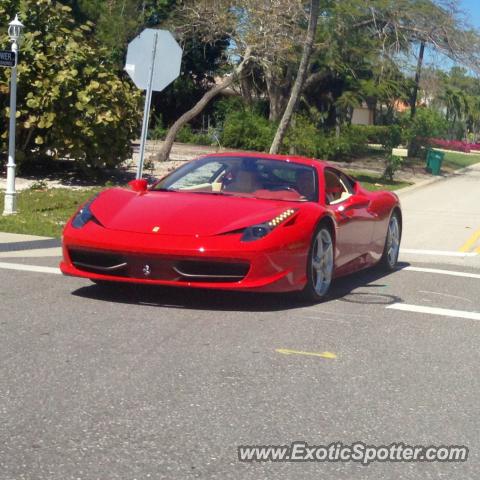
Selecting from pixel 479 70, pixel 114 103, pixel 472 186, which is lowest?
pixel 472 186

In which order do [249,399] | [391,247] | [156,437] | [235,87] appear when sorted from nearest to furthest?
[156,437] → [249,399] → [391,247] → [235,87]

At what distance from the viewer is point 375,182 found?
3102 cm

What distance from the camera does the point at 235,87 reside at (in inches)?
1689

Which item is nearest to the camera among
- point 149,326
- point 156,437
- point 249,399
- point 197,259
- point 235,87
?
point 156,437

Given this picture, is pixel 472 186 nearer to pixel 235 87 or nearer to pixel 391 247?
pixel 235 87

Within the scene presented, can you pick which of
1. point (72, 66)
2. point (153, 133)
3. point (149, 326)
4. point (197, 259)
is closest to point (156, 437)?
point (149, 326)

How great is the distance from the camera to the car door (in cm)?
881

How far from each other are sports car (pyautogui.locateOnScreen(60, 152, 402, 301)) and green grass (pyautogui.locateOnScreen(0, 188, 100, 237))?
161 inches

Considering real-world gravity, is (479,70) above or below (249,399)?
above

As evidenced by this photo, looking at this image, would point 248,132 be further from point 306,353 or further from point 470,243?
point 306,353

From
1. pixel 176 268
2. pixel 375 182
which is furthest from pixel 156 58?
pixel 375 182

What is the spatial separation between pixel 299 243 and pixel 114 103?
464 inches

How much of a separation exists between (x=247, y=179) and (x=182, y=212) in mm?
1123

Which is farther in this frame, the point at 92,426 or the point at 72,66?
the point at 72,66
